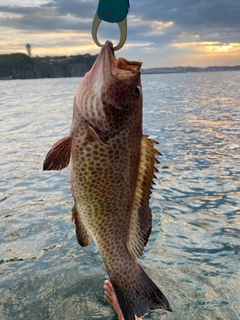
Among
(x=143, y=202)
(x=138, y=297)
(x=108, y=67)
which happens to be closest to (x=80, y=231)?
(x=143, y=202)

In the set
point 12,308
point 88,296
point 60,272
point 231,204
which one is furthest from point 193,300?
point 231,204

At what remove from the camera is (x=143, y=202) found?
3609 mm

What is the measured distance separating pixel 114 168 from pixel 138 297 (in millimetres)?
1259

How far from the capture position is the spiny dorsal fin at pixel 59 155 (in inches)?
130

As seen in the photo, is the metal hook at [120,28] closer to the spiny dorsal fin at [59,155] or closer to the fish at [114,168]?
the fish at [114,168]

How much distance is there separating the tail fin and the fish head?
151 centimetres

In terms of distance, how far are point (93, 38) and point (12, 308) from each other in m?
4.24

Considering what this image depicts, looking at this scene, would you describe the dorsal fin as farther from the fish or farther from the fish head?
the fish head

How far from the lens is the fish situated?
10.6ft

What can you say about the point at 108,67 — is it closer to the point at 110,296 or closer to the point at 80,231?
the point at 80,231

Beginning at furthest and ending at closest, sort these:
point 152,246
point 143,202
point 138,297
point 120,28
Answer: point 152,246, point 143,202, point 138,297, point 120,28

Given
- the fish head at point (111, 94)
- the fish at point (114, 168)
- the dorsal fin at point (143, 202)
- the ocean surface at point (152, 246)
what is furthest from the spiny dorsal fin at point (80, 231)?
the ocean surface at point (152, 246)

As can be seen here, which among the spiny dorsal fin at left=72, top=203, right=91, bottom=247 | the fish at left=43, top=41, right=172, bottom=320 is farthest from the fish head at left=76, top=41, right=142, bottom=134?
the spiny dorsal fin at left=72, top=203, right=91, bottom=247

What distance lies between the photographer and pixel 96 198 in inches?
137
